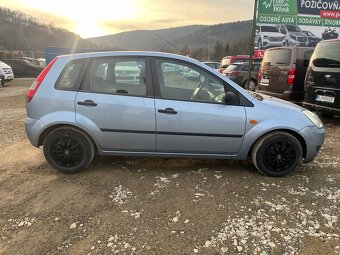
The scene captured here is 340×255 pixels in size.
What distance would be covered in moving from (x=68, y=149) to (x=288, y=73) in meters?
6.45

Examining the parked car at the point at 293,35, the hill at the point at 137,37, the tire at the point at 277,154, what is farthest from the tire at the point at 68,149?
the hill at the point at 137,37

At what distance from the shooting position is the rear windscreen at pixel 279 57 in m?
9.24

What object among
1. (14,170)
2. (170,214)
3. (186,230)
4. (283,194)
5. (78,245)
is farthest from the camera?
(14,170)

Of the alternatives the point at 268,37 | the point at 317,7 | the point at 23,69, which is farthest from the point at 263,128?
the point at 23,69

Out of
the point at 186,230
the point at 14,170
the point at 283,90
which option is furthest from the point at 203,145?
the point at 283,90

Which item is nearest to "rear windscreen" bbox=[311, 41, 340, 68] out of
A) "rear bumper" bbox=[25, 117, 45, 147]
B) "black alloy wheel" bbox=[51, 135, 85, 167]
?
→ "black alloy wheel" bbox=[51, 135, 85, 167]

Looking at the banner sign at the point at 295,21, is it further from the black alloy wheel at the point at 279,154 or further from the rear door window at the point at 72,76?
the rear door window at the point at 72,76

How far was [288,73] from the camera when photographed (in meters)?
9.00

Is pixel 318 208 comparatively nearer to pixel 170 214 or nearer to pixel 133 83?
pixel 170 214

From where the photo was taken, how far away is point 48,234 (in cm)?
328

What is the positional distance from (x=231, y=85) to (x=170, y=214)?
6.16ft

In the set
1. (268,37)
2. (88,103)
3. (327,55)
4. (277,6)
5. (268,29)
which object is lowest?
(88,103)

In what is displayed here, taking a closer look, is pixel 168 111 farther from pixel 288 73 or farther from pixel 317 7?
pixel 317 7

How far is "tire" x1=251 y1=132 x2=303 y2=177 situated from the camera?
14.9 feet
